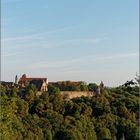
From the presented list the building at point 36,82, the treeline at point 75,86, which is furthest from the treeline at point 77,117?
the building at point 36,82

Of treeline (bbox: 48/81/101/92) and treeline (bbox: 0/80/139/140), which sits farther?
treeline (bbox: 48/81/101/92)

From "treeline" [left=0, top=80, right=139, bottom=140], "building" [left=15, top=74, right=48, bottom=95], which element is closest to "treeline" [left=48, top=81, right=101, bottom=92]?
"building" [left=15, top=74, right=48, bottom=95]

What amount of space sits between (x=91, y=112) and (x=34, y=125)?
971 cm

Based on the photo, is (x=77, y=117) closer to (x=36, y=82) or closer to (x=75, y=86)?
(x=75, y=86)

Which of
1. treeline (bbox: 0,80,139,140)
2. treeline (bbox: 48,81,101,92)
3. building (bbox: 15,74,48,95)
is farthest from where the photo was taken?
building (bbox: 15,74,48,95)

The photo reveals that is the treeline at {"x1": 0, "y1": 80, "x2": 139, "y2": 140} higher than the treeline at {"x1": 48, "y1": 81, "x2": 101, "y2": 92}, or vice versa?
the treeline at {"x1": 48, "y1": 81, "x2": 101, "y2": 92}

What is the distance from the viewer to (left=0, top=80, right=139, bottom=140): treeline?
4272 centimetres

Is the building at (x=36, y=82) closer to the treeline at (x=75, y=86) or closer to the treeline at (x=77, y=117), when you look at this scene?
the treeline at (x=75, y=86)

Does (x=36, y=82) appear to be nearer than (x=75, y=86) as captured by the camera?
No

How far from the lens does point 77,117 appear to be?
4738 centimetres

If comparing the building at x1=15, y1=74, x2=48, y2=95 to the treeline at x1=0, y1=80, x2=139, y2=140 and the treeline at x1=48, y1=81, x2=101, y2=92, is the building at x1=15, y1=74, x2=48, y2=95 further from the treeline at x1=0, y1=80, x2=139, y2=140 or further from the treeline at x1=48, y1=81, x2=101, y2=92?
the treeline at x1=0, y1=80, x2=139, y2=140

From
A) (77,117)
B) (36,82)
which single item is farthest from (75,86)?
(77,117)

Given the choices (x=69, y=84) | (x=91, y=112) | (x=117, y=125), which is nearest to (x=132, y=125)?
(x=117, y=125)

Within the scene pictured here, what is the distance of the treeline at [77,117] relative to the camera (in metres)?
42.7
